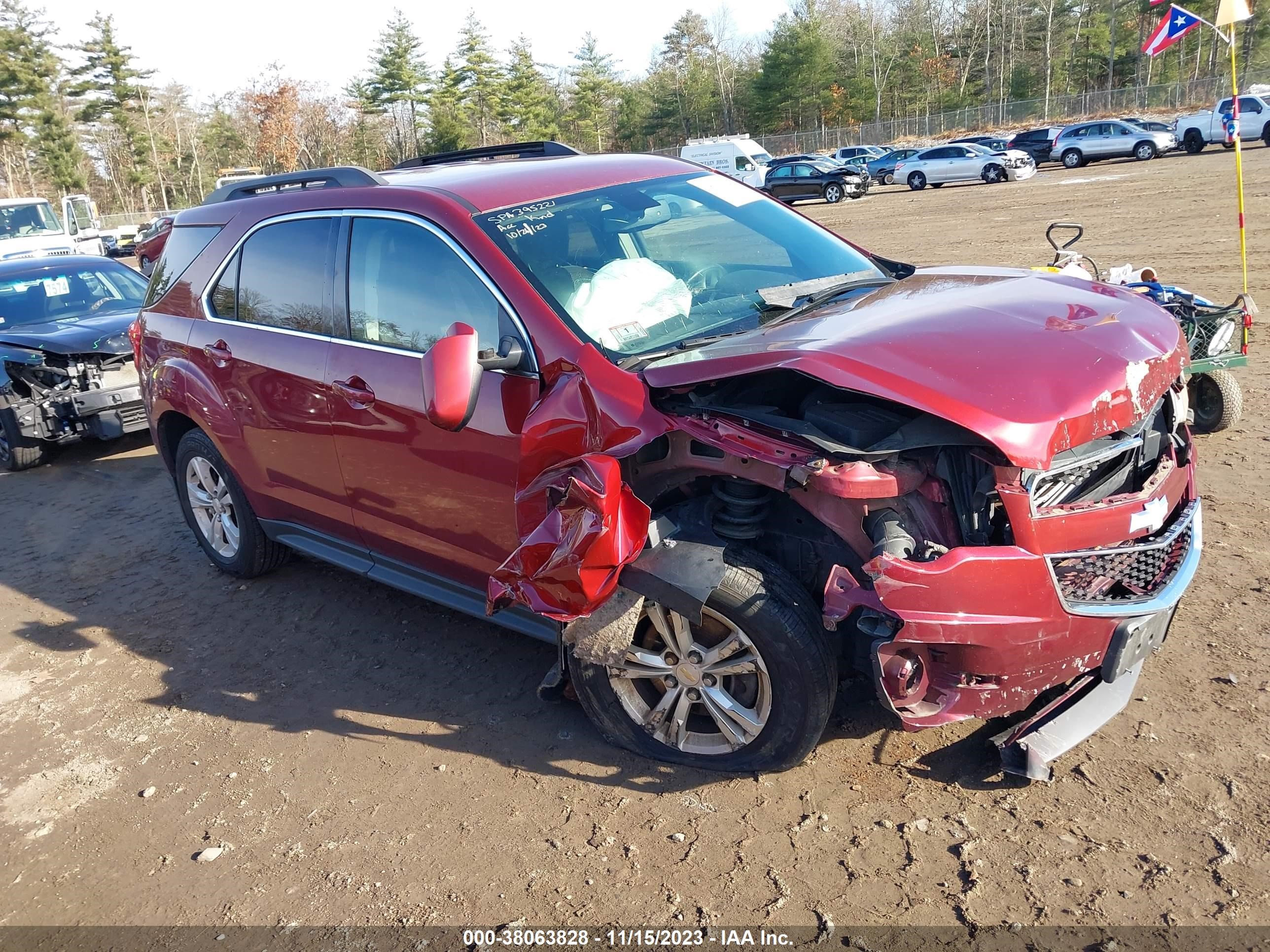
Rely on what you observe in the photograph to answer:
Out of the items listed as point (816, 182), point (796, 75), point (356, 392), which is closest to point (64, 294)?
point (356, 392)

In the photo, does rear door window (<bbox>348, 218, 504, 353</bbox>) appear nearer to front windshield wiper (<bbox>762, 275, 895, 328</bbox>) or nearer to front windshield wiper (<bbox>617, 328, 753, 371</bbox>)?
front windshield wiper (<bbox>617, 328, 753, 371</bbox>)

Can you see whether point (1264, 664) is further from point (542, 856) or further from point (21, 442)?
point (21, 442)

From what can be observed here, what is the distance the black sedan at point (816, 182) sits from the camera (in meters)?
31.8

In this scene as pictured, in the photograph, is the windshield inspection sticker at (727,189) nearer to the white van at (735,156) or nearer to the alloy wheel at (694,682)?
the alloy wheel at (694,682)

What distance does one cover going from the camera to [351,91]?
69.3 m

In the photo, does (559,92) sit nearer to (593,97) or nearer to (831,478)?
(593,97)

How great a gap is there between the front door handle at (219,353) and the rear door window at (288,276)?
178 mm

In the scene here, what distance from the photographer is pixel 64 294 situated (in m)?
9.48

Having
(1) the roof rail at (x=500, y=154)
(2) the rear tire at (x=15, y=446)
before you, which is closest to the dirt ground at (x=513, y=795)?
(1) the roof rail at (x=500, y=154)

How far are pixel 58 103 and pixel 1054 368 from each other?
72518 millimetres

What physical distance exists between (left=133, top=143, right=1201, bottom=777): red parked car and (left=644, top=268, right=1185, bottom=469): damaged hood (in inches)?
0.5

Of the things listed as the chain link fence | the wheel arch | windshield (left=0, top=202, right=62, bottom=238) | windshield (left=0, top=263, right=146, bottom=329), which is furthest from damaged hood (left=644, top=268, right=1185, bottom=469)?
the chain link fence

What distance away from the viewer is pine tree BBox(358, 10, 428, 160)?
67938mm

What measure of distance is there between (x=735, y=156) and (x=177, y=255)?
34.1 meters
